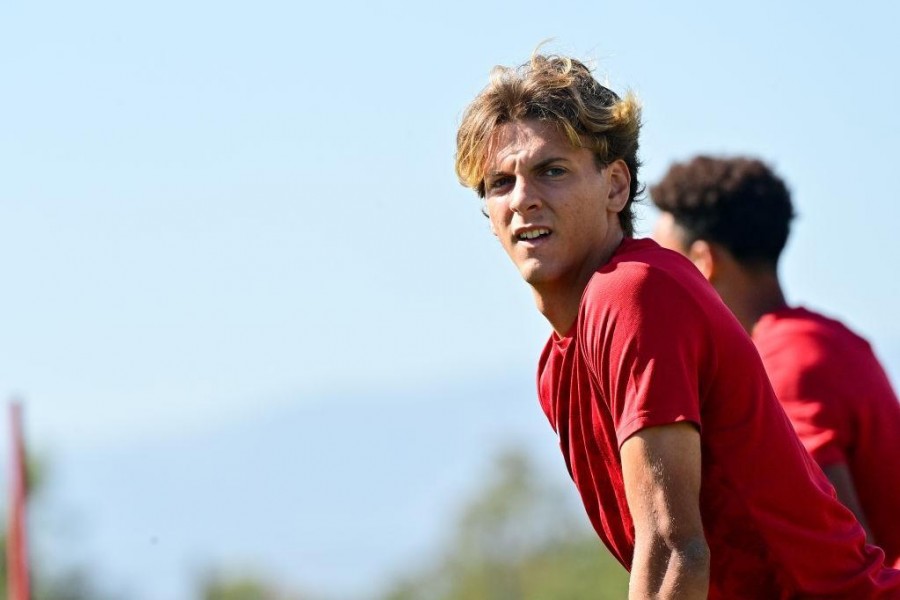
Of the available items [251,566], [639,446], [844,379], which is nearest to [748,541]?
[639,446]

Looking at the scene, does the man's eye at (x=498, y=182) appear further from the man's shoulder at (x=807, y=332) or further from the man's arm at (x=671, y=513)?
the man's shoulder at (x=807, y=332)

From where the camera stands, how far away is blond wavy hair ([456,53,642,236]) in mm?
4555

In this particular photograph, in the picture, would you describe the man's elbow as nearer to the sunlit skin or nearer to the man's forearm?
the man's forearm

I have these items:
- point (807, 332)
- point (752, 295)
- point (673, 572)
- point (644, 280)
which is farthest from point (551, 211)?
point (752, 295)

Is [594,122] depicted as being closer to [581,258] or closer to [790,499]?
[581,258]

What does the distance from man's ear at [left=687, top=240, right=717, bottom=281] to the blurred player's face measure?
2.32m

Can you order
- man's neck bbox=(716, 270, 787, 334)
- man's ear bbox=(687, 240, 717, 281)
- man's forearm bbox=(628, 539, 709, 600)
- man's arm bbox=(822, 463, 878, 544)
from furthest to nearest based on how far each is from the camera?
man's ear bbox=(687, 240, 717, 281) < man's neck bbox=(716, 270, 787, 334) < man's arm bbox=(822, 463, 878, 544) < man's forearm bbox=(628, 539, 709, 600)

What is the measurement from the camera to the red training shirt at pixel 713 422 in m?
4.10

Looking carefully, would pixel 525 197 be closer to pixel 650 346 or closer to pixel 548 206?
pixel 548 206

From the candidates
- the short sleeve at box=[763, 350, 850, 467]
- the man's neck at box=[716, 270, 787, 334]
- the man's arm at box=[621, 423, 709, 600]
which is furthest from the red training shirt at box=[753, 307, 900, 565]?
the man's arm at box=[621, 423, 709, 600]

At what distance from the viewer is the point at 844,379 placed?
5.88 meters

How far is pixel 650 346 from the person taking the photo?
4.08 metres

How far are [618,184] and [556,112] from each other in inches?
11.4

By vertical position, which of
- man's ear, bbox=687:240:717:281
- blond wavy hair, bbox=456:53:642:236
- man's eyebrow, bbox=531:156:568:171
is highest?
blond wavy hair, bbox=456:53:642:236
